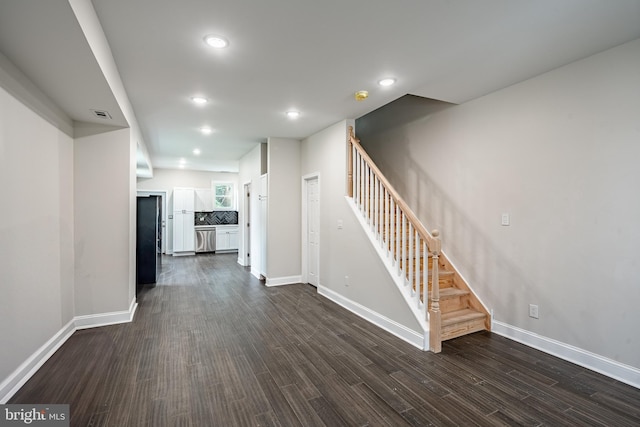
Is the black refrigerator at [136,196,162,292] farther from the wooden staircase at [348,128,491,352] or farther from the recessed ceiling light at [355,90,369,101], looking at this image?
the recessed ceiling light at [355,90,369,101]

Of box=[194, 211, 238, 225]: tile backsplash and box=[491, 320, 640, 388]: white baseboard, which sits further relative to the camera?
box=[194, 211, 238, 225]: tile backsplash

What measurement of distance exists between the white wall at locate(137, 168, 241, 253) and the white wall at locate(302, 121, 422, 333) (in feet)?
18.3

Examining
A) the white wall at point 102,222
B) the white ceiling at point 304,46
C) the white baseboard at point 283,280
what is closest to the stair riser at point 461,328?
the white ceiling at point 304,46

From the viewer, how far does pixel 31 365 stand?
2.41m

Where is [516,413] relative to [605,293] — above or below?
below

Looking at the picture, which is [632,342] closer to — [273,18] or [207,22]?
[273,18]

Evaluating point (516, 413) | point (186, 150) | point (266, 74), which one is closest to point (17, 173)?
point (266, 74)

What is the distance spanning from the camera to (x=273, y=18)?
2.01 meters

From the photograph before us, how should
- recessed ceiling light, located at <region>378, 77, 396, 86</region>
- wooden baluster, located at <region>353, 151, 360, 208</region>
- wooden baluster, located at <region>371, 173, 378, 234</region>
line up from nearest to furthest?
recessed ceiling light, located at <region>378, 77, 396, 86</region> → wooden baluster, located at <region>371, 173, 378, 234</region> → wooden baluster, located at <region>353, 151, 360, 208</region>

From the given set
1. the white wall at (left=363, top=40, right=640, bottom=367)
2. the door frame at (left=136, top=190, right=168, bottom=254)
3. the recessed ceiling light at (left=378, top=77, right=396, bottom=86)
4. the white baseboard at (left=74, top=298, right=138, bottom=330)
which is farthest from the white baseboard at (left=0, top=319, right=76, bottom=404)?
the door frame at (left=136, top=190, right=168, bottom=254)

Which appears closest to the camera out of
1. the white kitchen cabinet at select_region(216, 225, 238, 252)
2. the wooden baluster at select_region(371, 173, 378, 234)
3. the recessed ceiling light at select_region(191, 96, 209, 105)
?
the recessed ceiling light at select_region(191, 96, 209, 105)

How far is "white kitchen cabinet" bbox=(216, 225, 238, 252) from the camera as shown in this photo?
31.0 feet

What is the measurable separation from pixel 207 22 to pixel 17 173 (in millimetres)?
1870

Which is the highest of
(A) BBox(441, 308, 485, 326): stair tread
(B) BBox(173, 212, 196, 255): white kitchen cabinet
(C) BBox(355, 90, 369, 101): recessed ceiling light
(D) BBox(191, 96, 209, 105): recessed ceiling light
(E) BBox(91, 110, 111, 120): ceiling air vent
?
(D) BBox(191, 96, 209, 105): recessed ceiling light
